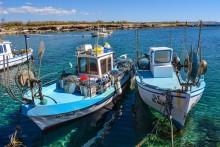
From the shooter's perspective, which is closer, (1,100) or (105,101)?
(105,101)

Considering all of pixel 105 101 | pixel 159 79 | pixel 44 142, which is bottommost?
pixel 44 142

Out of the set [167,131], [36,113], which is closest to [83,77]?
[36,113]

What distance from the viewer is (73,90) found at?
15391mm

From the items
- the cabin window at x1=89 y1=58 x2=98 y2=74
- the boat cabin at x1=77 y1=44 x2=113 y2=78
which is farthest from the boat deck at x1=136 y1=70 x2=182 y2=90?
the cabin window at x1=89 y1=58 x2=98 y2=74

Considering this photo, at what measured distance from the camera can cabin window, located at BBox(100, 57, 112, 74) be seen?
1712cm

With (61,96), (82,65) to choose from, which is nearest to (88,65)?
(82,65)

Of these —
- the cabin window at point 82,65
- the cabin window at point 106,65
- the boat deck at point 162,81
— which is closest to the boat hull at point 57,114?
the cabin window at point 106,65

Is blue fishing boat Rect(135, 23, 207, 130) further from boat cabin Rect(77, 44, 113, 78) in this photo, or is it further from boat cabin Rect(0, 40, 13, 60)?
boat cabin Rect(0, 40, 13, 60)

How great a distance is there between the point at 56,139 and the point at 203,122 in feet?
28.2

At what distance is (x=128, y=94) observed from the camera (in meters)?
20.2

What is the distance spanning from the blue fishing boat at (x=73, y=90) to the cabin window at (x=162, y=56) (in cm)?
302

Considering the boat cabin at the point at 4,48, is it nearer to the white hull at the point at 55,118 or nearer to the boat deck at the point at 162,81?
the white hull at the point at 55,118

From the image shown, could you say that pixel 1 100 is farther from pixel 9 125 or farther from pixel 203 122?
pixel 203 122

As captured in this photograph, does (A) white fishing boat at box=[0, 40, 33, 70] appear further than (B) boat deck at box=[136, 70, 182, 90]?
Yes
